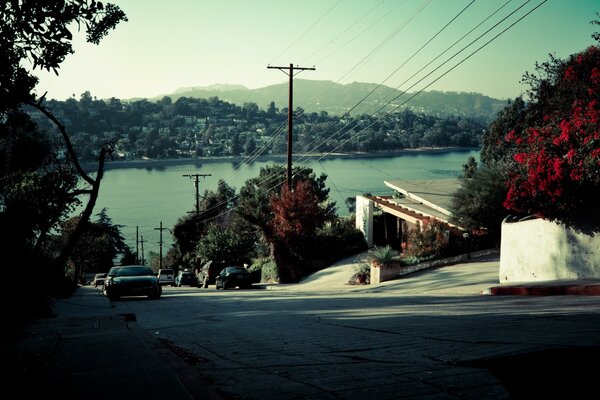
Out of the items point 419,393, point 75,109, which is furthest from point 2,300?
point 75,109

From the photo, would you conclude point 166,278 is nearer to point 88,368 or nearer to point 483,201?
point 483,201

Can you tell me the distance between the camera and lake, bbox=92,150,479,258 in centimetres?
6372

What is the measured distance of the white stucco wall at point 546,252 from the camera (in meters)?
20.3

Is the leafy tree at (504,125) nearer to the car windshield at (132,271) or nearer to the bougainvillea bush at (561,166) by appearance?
the bougainvillea bush at (561,166)

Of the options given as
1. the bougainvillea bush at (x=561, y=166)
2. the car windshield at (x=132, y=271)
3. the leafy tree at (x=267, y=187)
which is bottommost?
the car windshield at (x=132, y=271)

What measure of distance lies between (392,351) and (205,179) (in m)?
68.5

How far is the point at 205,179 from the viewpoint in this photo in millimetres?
75812

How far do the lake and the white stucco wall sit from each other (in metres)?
36.3

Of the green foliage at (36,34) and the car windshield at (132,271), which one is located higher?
the green foliage at (36,34)

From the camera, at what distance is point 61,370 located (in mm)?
7301

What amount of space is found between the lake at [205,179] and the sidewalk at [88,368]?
51.3 meters

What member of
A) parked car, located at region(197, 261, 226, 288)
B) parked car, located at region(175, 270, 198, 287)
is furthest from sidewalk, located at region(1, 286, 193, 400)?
parked car, located at region(175, 270, 198, 287)

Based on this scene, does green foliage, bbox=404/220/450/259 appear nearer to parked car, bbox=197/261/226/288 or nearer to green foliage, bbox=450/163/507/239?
green foliage, bbox=450/163/507/239

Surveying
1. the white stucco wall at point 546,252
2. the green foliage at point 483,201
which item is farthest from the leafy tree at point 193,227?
the white stucco wall at point 546,252
